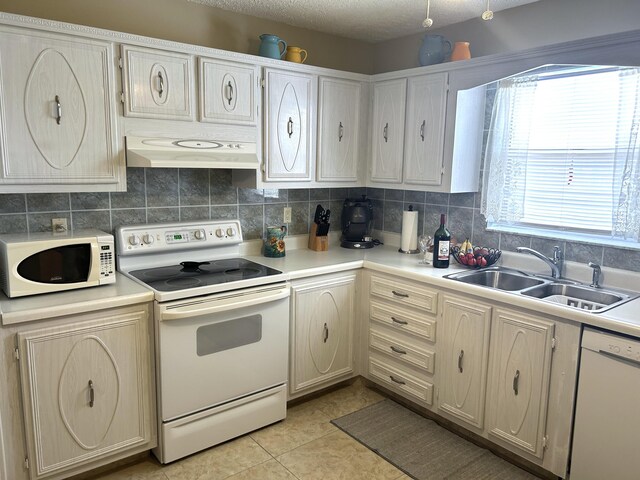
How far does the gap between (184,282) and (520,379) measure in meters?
1.76

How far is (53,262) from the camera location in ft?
7.11

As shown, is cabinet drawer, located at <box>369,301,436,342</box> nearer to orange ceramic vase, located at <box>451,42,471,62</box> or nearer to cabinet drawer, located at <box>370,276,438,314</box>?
cabinet drawer, located at <box>370,276,438,314</box>

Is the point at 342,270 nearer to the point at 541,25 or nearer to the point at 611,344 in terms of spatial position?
the point at 611,344

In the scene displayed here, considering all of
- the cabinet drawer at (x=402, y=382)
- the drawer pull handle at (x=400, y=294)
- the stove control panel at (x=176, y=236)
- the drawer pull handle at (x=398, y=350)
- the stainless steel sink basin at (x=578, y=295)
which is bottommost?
the cabinet drawer at (x=402, y=382)

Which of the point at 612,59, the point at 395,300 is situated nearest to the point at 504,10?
the point at 612,59

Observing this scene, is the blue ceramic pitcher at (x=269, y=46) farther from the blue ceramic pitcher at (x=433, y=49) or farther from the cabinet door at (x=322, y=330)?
the cabinet door at (x=322, y=330)

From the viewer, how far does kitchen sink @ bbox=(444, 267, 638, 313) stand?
240 cm

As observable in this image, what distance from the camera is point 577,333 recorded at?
6.82 ft

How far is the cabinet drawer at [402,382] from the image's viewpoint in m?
2.81

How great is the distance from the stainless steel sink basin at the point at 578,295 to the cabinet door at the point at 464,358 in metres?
0.30

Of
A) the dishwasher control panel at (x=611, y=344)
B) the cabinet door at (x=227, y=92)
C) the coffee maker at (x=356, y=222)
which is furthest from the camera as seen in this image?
the coffee maker at (x=356, y=222)

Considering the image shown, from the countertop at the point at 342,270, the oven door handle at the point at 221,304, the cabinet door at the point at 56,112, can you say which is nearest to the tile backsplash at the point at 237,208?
the countertop at the point at 342,270

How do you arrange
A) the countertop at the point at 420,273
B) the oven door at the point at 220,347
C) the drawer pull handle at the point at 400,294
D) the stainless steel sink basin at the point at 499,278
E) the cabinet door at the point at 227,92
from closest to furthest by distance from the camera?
the countertop at the point at 420,273
the oven door at the point at 220,347
the cabinet door at the point at 227,92
the stainless steel sink basin at the point at 499,278
the drawer pull handle at the point at 400,294

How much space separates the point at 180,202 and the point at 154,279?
1.98 feet
